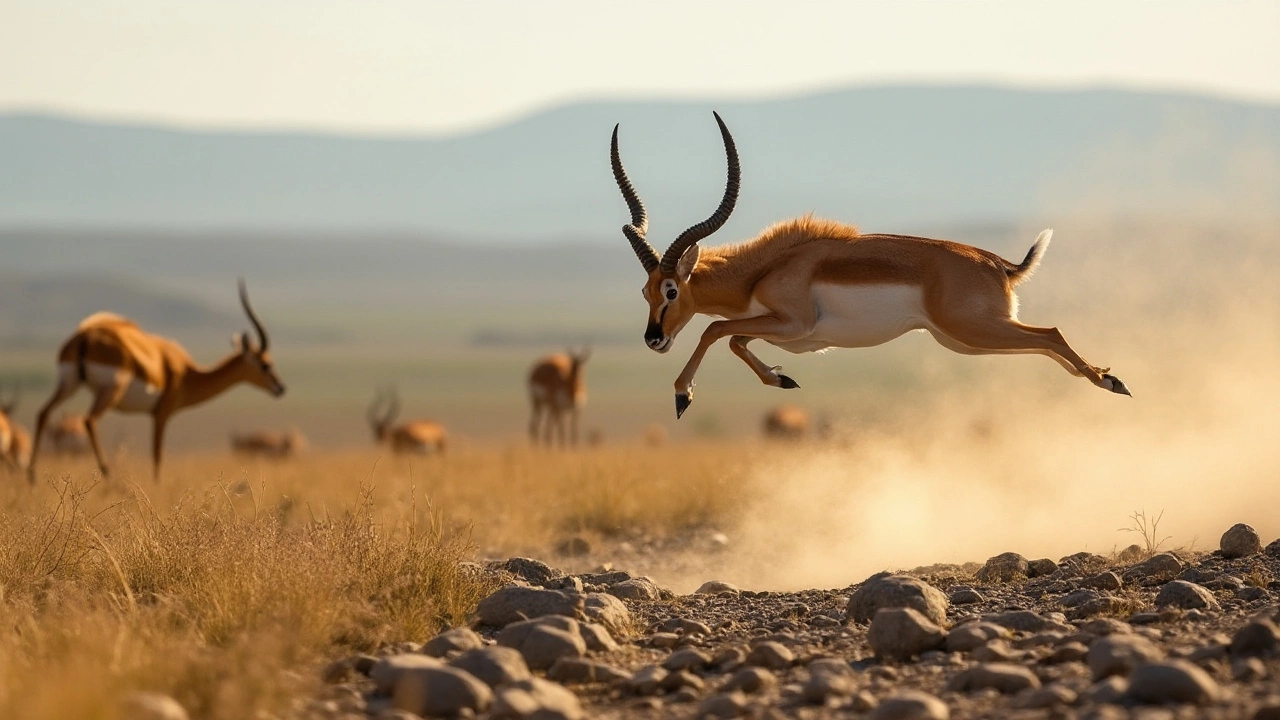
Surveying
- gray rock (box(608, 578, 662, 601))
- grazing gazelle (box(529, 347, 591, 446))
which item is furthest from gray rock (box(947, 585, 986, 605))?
grazing gazelle (box(529, 347, 591, 446))

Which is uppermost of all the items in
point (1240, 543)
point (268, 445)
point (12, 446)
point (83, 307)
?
point (83, 307)

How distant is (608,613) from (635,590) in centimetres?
120

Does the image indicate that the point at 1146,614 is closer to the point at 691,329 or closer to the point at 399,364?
the point at 691,329

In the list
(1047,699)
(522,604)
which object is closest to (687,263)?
(522,604)

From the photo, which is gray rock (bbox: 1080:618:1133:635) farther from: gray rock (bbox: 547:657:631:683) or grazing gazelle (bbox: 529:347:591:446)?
grazing gazelle (bbox: 529:347:591:446)

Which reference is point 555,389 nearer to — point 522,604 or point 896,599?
point 522,604

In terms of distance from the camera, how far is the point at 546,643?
725 centimetres

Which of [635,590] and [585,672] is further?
[635,590]

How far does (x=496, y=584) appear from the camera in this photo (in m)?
9.15

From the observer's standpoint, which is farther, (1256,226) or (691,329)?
(1256,226)

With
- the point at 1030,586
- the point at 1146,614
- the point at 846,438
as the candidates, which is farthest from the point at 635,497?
the point at 1146,614

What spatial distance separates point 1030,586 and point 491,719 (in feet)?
13.5

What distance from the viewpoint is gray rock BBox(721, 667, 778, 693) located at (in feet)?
21.8

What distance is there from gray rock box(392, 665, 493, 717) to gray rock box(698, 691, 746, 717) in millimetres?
869
